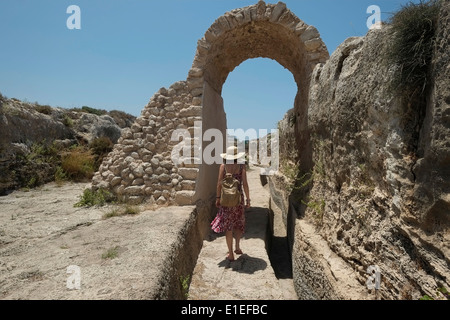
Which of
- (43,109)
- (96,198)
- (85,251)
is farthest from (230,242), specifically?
(43,109)

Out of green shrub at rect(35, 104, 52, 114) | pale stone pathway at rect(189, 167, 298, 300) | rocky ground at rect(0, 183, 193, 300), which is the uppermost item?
green shrub at rect(35, 104, 52, 114)

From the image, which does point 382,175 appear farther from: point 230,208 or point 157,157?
point 157,157

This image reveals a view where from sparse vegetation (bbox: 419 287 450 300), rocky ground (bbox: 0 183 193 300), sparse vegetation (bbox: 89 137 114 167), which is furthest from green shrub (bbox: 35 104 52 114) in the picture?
sparse vegetation (bbox: 419 287 450 300)

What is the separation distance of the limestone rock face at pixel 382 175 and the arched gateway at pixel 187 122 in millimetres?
1810

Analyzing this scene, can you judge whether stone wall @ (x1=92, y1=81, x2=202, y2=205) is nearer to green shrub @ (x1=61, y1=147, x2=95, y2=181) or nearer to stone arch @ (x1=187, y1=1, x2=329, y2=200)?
stone arch @ (x1=187, y1=1, x2=329, y2=200)

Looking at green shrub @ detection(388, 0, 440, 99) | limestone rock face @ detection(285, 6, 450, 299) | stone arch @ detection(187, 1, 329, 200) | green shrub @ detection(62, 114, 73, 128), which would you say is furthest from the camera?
green shrub @ detection(62, 114, 73, 128)

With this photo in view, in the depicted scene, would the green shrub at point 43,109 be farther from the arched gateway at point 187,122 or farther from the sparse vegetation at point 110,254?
the sparse vegetation at point 110,254

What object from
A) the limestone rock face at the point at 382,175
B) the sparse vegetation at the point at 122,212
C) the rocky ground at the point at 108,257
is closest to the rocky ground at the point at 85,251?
the rocky ground at the point at 108,257

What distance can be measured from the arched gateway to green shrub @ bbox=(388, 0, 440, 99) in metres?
2.97

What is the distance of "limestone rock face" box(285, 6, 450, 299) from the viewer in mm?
1713

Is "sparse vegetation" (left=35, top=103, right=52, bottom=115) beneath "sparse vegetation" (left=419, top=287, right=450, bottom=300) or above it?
above

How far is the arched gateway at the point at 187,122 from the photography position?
500cm
